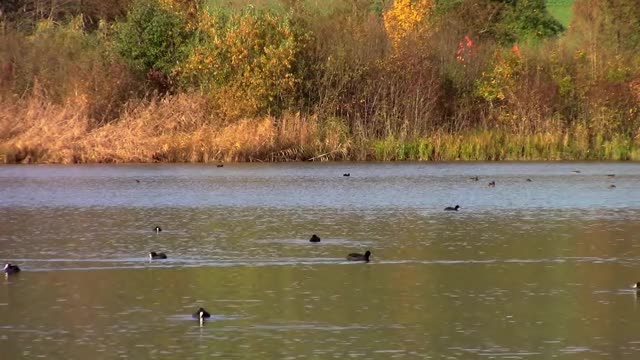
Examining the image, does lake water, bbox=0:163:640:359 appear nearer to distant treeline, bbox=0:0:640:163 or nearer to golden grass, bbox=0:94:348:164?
golden grass, bbox=0:94:348:164

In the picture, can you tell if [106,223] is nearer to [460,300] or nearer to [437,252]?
[437,252]

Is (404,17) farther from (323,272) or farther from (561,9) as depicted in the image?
(323,272)

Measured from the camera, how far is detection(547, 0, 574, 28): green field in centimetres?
7262

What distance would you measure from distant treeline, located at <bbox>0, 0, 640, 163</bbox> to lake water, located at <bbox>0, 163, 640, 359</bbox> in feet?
30.8

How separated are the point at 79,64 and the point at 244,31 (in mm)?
5232

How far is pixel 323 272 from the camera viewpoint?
14.6 m

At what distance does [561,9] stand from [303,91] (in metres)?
38.9

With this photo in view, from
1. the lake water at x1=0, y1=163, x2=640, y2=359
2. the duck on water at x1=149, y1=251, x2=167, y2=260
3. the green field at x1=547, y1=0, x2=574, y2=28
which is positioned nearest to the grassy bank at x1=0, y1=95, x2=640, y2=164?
the lake water at x1=0, y1=163, x2=640, y2=359

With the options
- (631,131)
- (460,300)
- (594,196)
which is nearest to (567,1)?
(631,131)

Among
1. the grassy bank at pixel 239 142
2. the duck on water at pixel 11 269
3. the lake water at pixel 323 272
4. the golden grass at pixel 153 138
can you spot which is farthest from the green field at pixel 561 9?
the duck on water at pixel 11 269

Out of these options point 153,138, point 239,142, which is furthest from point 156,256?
point 153,138

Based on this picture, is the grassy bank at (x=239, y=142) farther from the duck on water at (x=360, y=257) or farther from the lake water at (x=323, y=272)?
the duck on water at (x=360, y=257)

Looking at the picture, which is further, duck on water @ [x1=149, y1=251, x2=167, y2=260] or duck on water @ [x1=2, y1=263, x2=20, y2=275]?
duck on water @ [x1=149, y1=251, x2=167, y2=260]

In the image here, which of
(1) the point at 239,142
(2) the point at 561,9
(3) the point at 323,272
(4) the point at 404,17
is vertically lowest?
(3) the point at 323,272
